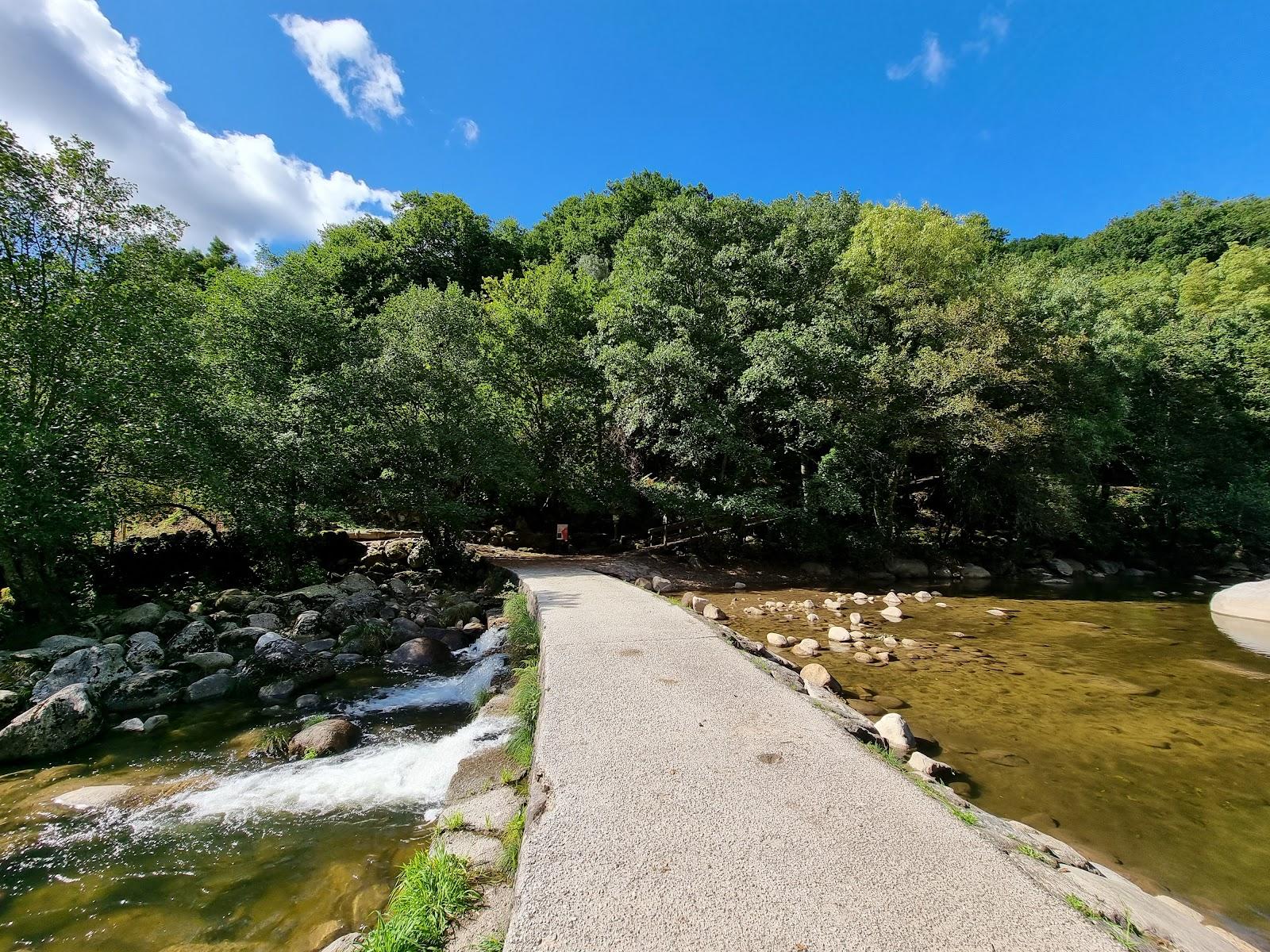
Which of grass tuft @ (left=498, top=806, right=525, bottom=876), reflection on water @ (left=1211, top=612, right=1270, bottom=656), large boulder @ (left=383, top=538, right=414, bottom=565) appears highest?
large boulder @ (left=383, top=538, right=414, bottom=565)

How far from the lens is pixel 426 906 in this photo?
8.50 feet

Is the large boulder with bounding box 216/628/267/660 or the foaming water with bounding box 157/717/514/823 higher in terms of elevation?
the large boulder with bounding box 216/628/267/660

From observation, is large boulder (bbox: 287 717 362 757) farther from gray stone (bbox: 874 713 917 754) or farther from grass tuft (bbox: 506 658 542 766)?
gray stone (bbox: 874 713 917 754)

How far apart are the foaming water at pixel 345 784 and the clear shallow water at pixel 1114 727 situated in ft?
15.6

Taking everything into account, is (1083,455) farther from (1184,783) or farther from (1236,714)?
(1184,783)

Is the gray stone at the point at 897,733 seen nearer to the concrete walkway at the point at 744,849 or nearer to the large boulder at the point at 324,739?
the concrete walkway at the point at 744,849

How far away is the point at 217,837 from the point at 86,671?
4.37 metres

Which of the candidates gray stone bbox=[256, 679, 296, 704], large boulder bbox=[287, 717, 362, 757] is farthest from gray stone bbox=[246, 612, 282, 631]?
large boulder bbox=[287, 717, 362, 757]

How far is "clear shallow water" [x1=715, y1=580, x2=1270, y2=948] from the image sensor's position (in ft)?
13.1

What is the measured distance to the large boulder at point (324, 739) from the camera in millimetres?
5262

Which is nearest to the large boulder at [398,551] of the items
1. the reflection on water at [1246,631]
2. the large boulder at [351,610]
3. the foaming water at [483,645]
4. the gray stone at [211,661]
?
the large boulder at [351,610]

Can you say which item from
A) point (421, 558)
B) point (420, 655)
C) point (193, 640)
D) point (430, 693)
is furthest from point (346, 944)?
point (421, 558)

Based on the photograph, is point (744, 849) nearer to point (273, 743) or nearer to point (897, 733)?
point (897, 733)

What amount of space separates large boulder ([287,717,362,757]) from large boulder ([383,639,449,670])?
223 centimetres
